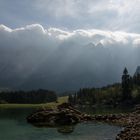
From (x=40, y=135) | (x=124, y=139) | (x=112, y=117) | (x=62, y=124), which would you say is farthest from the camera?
(x=112, y=117)

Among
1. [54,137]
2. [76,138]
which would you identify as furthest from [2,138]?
[76,138]

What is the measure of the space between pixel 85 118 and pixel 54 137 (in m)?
42.0

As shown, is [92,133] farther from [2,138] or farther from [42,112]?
[42,112]

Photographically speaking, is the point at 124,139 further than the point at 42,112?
No

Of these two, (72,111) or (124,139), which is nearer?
(124,139)

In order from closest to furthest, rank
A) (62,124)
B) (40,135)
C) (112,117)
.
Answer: (40,135), (62,124), (112,117)

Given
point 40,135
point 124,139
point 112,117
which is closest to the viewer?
point 124,139

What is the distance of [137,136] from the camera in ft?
198

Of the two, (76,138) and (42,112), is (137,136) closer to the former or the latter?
(76,138)

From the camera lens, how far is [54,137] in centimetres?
6875

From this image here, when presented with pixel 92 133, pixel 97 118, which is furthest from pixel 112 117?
pixel 92 133

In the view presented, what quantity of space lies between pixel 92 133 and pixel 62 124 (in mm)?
A: 25321

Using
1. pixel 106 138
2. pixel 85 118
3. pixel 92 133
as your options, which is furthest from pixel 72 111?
pixel 106 138

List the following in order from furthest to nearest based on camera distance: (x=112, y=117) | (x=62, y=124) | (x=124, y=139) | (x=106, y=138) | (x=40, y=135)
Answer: (x=112, y=117) < (x=62, y=124) < (x=40, y=135) < (x=106, y=138) < (x=124, y=139)
